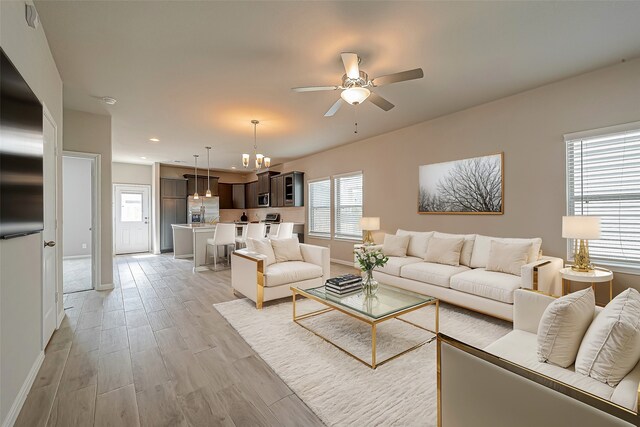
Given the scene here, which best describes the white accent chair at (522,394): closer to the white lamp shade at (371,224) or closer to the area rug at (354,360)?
the area rug at (354,360)

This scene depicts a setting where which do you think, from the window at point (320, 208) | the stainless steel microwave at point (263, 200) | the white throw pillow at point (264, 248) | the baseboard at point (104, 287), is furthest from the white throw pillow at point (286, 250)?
the stainless steel microwave at point (263, 200)

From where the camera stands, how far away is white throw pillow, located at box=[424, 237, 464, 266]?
12.5ft

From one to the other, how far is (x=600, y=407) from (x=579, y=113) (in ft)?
11.6

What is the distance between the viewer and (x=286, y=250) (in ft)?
13.7

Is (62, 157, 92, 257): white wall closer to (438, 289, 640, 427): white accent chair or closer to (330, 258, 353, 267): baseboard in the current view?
(330, 258, 353, 267): baseboard

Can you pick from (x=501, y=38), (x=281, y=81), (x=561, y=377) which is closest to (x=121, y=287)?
(x=281, y=81)

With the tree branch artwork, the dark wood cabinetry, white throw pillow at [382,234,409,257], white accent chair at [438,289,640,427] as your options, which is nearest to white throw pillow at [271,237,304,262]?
white throw pillow at [382,234,409,257]

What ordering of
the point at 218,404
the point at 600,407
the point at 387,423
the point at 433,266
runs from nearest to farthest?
the point at 600,407, the point at 387,423, the point at 218,404, the point at 433,266

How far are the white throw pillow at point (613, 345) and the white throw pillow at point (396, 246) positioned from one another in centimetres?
314

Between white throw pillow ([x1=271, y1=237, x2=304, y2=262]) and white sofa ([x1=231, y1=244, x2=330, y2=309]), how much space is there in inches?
3.7

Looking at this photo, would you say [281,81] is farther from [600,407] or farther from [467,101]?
[600,407]

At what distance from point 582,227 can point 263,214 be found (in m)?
8.09

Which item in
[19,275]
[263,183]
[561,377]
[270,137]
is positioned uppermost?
[270,137]

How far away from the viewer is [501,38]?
2.45 m
